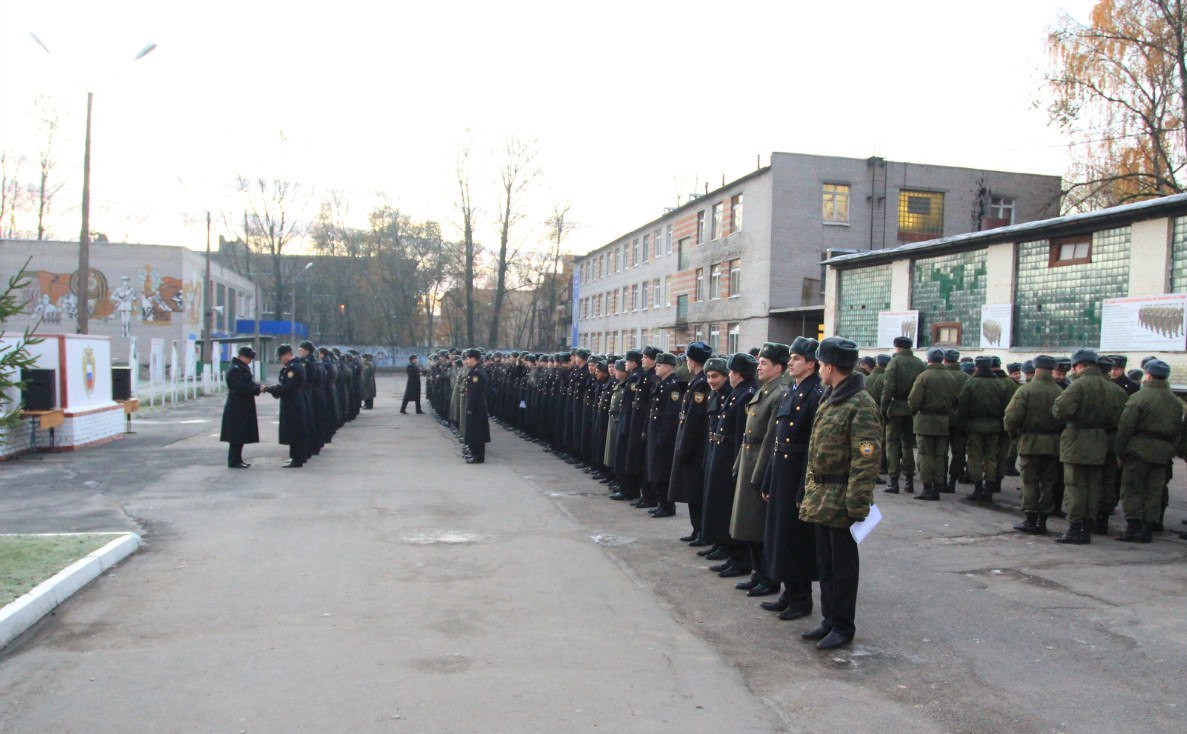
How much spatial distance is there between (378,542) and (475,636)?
3.02 m

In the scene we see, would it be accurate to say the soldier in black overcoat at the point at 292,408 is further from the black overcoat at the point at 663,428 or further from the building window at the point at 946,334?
the building window at the point at 946,334

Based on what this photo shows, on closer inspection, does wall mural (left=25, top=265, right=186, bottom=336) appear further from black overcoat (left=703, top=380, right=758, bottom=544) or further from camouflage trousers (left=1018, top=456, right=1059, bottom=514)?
camouflage trousers (left=1018, top=456, right=1059, bottom=514)

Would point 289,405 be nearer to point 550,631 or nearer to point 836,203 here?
point 550,631

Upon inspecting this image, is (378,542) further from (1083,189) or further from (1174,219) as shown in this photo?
(1083,189)

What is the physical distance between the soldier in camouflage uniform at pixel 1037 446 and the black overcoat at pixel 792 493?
458cm

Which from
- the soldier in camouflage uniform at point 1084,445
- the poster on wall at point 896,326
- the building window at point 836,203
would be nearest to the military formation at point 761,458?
the soldier in camouflage uniform at point 1084,445

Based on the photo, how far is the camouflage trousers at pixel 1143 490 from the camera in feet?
28.9

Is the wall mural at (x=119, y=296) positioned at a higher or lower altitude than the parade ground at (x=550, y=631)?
higher

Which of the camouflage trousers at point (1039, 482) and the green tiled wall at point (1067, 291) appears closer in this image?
the camouflage trousers at point (1039, 482)

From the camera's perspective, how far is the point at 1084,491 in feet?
28.2

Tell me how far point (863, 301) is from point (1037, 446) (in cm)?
1400

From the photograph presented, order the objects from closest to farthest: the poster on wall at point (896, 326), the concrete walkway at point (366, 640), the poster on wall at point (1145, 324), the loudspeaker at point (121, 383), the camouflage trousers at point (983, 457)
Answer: the concrete walkway at point (366, 640), the camouflage trousers at point (983, 457), the poster on wall at point (1145, 324), the loudspeaker at point (121, 383), the poster on wall at point (896, 326)

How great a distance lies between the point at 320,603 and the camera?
6020mm

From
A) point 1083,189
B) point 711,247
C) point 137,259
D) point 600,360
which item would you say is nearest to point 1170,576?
point 600,360
